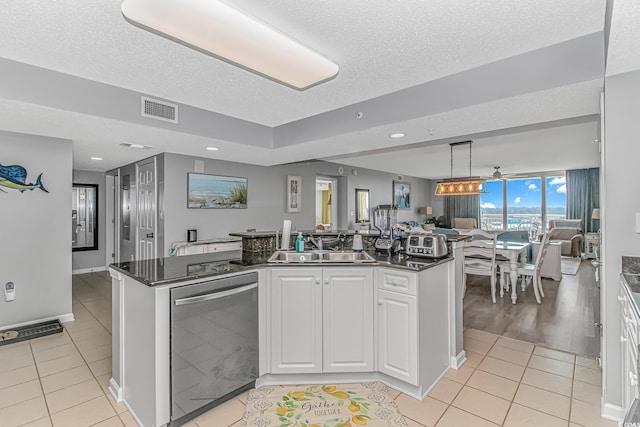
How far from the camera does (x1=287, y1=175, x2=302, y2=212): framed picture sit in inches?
235

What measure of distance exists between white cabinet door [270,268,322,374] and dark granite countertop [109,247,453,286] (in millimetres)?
97

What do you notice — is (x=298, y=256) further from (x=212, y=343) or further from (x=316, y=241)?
(x=212, y=343)

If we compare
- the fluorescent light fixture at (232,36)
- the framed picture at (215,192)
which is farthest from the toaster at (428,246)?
the framed picture at (215,192)

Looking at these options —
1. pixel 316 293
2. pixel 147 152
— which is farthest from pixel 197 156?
pixel 316 293

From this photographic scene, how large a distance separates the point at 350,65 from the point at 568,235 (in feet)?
28.4

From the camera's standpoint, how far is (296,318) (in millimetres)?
2402

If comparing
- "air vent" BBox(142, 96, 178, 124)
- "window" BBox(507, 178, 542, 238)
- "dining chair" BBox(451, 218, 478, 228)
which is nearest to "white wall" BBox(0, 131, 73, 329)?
"air vent" BBox(142, 96, 178, 124)

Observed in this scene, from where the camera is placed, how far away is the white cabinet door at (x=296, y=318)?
2.40m

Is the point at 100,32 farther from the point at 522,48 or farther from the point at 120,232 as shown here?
the point at 120,232

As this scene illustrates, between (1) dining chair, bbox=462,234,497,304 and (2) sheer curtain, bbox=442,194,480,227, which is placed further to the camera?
(2) sheer curtain, bbox=442,194,480,227

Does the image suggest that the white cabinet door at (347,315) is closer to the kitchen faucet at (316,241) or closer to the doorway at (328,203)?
the kitchen faucet at (316,241)

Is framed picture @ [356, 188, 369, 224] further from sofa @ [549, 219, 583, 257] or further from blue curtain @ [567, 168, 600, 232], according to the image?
blue curtain @ [567, 168, 600, 232]

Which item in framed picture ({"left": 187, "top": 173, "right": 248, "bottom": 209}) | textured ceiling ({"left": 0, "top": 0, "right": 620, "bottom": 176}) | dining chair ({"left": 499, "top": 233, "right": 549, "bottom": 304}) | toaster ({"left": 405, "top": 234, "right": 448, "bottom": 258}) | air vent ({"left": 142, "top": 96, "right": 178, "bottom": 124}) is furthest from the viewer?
framed picture ({"left": 187, "top": 173, "right": 248, "bottom": 209})

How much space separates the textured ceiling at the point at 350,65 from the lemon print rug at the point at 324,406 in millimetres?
2130
